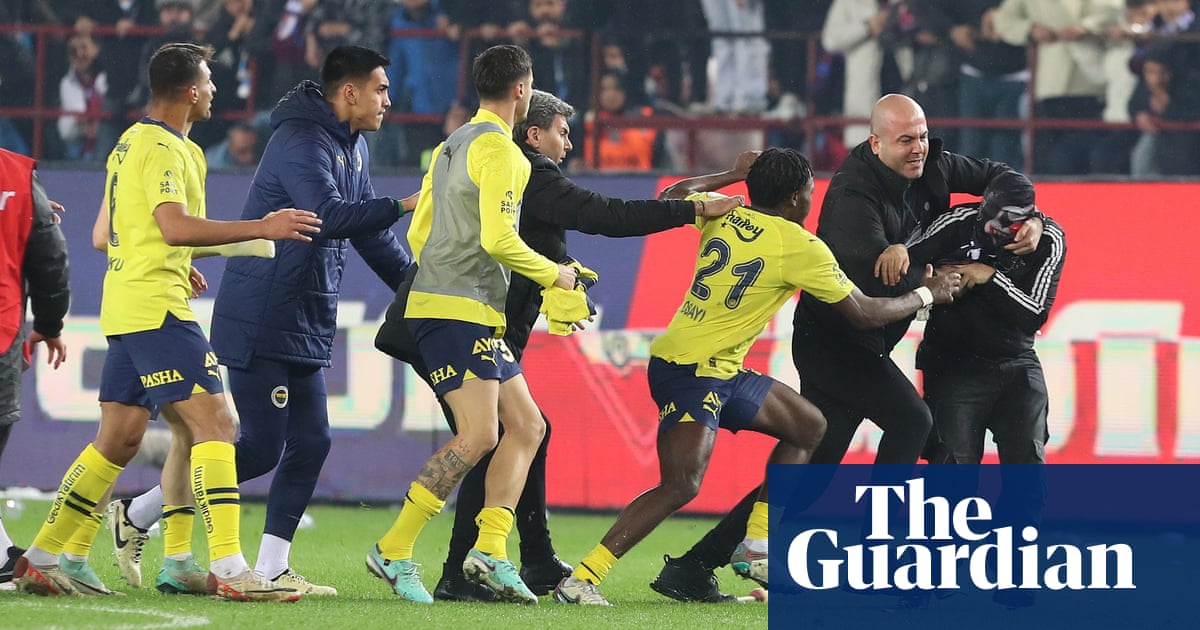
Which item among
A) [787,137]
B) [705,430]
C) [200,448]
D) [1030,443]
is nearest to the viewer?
[200,448]

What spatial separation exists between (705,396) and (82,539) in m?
2.39

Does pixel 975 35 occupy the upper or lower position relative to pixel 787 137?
upper

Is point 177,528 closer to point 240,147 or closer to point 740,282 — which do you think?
point 740,282

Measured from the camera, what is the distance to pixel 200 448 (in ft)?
19.9

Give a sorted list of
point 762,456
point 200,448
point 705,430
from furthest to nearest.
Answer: point 762,456 → point 705,430 → point 200,448

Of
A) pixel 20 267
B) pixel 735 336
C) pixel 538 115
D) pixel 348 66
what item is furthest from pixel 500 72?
pixel 20 267

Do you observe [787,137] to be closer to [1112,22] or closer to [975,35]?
[975,35]

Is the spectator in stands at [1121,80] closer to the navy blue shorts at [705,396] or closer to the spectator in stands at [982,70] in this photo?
the spectator in stands at [982,70]

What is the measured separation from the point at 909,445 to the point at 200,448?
2.82m

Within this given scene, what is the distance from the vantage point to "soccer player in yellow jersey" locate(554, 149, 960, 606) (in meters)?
6.57

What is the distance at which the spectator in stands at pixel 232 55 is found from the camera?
1288 cm

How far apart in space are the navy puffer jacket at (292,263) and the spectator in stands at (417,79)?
18.4 ft

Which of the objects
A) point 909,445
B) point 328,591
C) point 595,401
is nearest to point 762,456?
point 595,401

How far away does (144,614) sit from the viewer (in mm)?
5742
